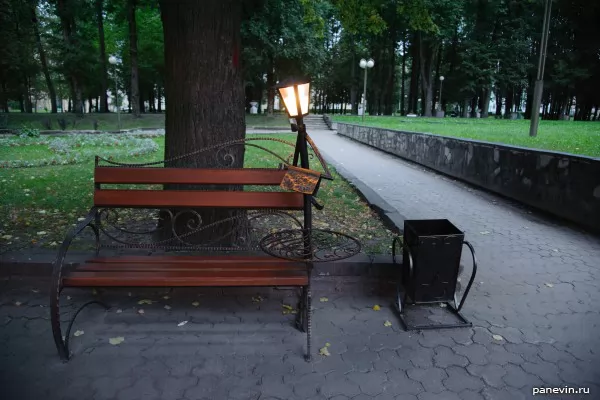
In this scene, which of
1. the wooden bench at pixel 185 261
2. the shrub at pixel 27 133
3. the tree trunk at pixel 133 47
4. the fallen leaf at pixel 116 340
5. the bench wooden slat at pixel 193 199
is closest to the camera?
the wooden bench at pixel 185 261

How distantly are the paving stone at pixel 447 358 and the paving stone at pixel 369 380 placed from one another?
414 millimetres

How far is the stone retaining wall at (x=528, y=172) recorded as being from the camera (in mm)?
5484

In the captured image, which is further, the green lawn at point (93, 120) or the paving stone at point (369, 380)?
the green lawn at point (93, 120)

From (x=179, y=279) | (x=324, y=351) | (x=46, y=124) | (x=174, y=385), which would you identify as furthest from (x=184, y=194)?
(x=46, y=124)

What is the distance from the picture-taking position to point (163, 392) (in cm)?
244

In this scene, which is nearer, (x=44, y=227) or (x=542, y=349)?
(x=542, y=349)

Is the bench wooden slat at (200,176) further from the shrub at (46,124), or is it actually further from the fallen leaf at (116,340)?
the shrub at (46,124)

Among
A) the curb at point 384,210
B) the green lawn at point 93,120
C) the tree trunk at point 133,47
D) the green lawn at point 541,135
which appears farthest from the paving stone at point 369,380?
the tree trunk at point 133,47

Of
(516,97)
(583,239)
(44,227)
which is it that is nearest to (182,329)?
(44,227)

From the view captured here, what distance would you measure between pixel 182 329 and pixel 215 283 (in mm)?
623

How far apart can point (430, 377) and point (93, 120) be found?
98.8 ft

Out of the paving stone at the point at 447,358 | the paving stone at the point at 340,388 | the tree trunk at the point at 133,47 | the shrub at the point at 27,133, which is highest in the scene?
the tree trunk at the point at 133,47

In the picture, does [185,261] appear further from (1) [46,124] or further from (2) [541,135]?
(1) [46,124]

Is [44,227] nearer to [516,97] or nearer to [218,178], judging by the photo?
[218,178]
